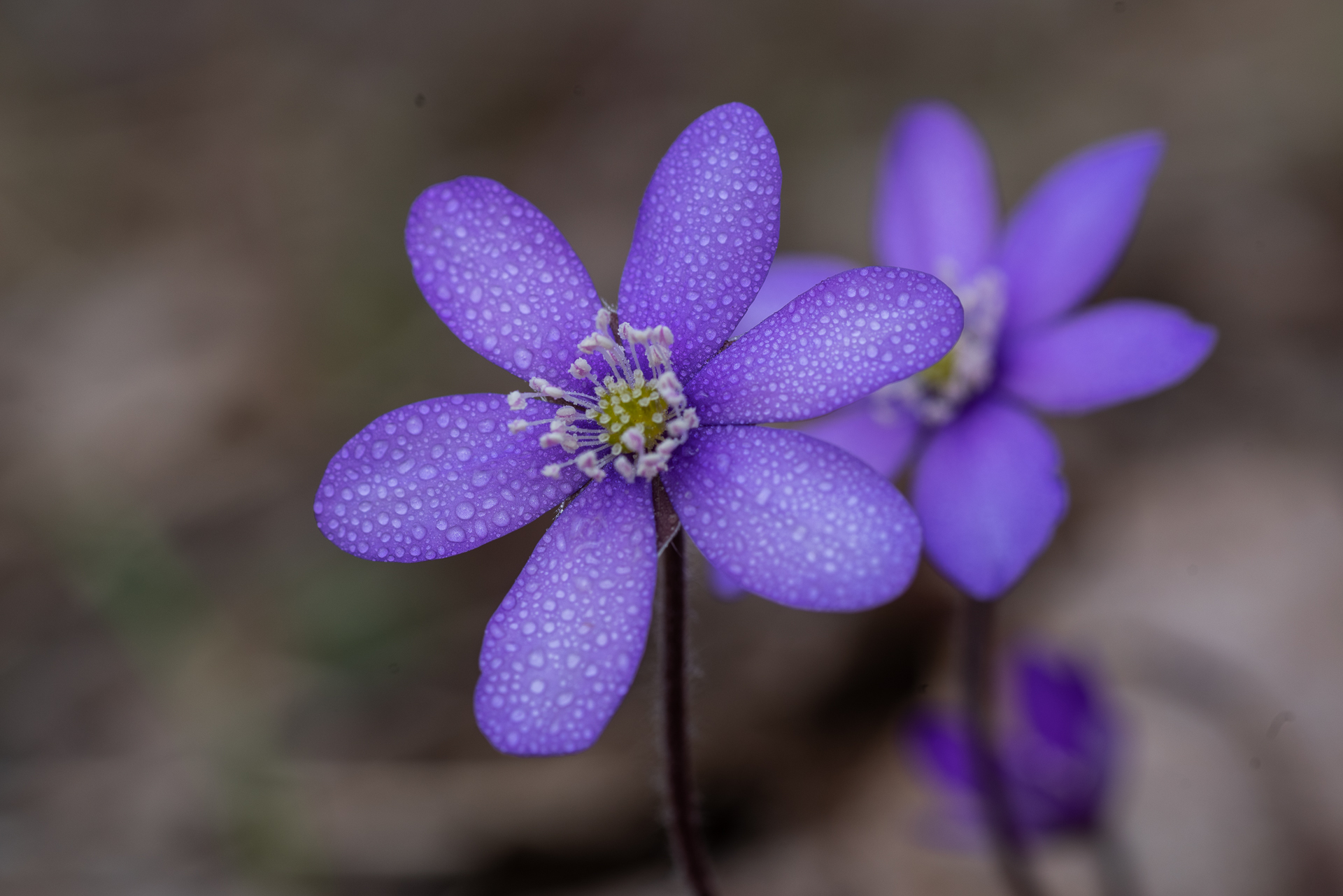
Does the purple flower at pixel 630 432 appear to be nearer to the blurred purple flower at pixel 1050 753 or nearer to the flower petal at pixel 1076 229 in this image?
the flower petal at pixel 1076 229

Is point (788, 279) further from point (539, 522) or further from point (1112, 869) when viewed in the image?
point (1112, 869)

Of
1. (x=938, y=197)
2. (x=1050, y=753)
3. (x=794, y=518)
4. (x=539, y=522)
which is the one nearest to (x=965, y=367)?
(x=938, y=197)

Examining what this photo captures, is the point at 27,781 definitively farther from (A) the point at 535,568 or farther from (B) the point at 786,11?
(B) the point at 786,11

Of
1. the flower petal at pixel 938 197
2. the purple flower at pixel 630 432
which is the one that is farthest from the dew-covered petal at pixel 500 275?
the flower petal at pixel 938 197

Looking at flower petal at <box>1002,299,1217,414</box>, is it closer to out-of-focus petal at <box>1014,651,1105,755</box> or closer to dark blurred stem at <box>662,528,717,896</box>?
dark blurred stem at <box>662,528,717,896</box>

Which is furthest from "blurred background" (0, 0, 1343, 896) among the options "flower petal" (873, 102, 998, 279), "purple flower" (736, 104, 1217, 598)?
"flower petal" (873, 102, 998, 279)

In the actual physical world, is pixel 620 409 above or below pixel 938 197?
below

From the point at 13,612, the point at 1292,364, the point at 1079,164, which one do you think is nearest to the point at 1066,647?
the point at 1292,364
